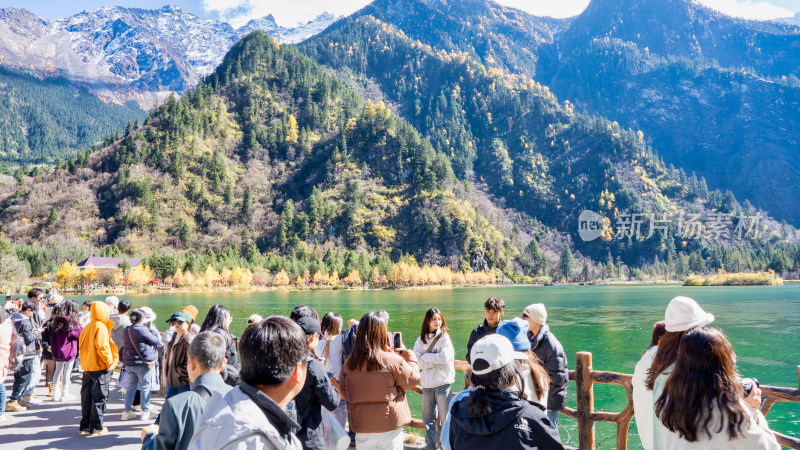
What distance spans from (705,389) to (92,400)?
8.40 metres

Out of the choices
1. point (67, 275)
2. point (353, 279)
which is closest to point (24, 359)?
point (67, 275)

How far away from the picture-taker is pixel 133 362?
840 centimetres

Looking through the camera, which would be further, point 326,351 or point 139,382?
point 139,382

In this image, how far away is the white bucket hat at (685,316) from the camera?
3414mm

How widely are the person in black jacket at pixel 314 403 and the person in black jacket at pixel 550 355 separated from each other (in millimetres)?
2776

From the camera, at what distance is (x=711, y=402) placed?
8.75 feet

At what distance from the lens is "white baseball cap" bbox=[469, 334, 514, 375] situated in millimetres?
2896

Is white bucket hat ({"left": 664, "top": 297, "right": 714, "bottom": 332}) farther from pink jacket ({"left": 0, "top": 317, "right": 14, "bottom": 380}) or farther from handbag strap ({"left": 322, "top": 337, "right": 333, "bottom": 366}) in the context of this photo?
pink jacket ({"left": 0, "top": 317, "right": 14, "bottom": 380})

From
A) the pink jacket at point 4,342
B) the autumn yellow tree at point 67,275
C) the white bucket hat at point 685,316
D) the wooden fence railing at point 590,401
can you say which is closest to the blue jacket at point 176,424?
the wooden fence railing at point 590,401

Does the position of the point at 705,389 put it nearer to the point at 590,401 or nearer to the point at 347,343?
the point at 590,401

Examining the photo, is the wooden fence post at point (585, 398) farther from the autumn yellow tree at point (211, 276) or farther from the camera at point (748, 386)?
the autumn yellow tree at point (211, 276)

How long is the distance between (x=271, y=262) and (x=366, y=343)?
131m

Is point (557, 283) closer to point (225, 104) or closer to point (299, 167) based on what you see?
point (299, 167)

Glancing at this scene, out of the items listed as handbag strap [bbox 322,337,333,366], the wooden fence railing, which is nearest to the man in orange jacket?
handbag strap [bbox 322,337,333,366]
